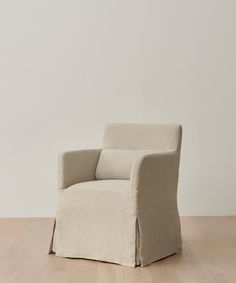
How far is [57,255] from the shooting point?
3852 millimetres

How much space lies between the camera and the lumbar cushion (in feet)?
13.5

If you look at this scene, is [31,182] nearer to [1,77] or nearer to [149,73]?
[1,77]

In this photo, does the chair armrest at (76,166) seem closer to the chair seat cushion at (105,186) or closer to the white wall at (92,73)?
the chair seat cushion at (105,186)

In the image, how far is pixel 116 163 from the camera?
418cm

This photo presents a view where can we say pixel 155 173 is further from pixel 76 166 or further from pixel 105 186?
pixel 76 166

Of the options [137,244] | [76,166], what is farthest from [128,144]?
[137,244]

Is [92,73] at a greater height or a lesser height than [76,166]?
greater

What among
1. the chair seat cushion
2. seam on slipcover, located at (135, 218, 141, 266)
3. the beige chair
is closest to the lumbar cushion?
the beige chair

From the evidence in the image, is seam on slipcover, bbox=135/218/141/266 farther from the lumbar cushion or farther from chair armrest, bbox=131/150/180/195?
the lumbar cushion

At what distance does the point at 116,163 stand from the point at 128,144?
0.17 m

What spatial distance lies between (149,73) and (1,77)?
127 centimetres

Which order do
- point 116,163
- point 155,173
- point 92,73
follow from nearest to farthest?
1. point 155,173
2. point 116,163
3. point 92,73

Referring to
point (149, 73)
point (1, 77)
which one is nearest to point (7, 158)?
point (1, 77)

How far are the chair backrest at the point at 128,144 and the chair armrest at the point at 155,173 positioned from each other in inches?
5.2
